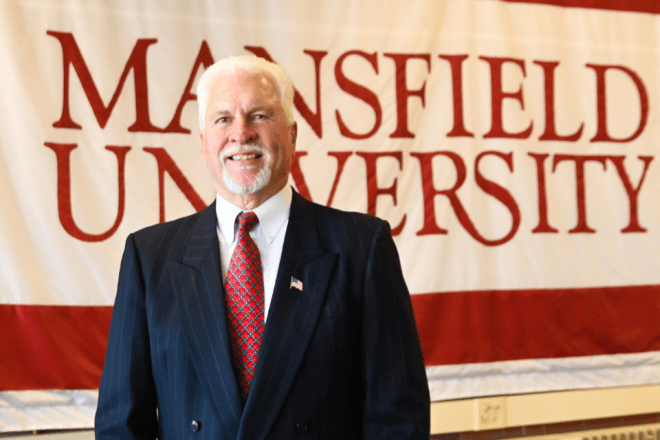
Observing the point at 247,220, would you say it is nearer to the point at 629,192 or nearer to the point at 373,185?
the point at 373,185

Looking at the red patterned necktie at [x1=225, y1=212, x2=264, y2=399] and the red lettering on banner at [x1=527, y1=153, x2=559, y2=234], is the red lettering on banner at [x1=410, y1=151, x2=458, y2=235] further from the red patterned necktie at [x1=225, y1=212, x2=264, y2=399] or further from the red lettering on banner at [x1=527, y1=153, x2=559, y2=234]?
the red patterned necktie at [x1=225, y1=212, x2=264, y2=399]

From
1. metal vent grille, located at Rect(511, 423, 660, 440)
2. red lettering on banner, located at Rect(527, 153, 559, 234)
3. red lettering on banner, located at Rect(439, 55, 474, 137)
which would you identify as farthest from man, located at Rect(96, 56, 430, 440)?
metal vent grille, located at Rect(511, 423, 660, 440)

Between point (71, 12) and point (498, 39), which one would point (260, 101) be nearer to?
point (71, 12)

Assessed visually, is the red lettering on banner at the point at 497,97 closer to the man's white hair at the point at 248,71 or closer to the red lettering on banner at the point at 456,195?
the red lettering on banner at the point at 456,195

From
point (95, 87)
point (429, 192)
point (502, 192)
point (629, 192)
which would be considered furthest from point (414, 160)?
point (95, 87)

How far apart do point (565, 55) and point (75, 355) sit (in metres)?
1.87

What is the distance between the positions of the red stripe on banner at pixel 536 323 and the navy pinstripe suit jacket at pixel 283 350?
40.5 inches

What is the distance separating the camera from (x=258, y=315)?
1.01m

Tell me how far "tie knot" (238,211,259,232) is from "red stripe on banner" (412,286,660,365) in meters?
1.07

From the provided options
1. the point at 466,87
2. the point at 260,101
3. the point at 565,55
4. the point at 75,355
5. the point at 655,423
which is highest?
the point at 565,55

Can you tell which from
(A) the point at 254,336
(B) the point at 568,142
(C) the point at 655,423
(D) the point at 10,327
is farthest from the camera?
(C) the point at 655,423

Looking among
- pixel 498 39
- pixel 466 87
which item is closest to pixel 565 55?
pixel 498 39

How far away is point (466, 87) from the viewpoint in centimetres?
213

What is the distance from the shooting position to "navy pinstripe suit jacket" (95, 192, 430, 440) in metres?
0.95
